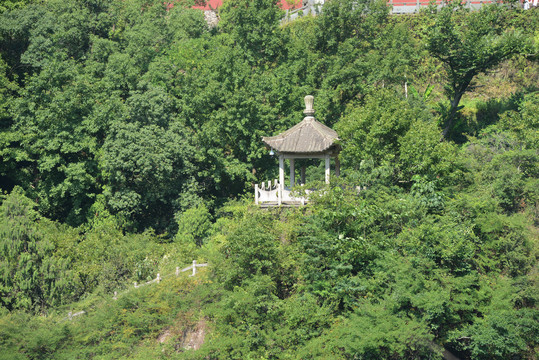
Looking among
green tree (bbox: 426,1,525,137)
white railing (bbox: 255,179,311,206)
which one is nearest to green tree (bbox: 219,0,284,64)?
green tree (bbox: 426,1,525,137)

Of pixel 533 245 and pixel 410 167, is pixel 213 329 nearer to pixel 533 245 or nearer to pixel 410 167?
pixel 410 167

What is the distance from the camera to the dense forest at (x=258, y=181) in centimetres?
2122

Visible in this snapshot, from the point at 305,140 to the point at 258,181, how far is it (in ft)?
29.5

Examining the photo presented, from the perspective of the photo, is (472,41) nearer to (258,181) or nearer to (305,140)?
(305,140)

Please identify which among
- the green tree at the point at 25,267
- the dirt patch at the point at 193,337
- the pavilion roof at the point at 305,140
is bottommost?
the dirt patch at the point at 193,337

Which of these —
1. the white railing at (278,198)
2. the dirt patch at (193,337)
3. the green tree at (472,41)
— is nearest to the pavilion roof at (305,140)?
the white railing at (278,198)

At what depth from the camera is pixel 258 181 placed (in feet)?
111

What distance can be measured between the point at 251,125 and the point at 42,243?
11.7m

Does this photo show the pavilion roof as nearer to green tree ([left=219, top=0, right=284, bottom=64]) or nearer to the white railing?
the white railing

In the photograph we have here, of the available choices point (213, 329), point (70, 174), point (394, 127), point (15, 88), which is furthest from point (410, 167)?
point (15, 88)

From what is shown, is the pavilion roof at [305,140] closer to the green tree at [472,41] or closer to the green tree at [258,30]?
the green tree at [472,41]

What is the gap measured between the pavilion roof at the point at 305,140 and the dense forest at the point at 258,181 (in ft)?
2.44

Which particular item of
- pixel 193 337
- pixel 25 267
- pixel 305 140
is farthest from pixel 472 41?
pixel 25 267

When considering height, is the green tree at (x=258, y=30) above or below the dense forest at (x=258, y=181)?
above
